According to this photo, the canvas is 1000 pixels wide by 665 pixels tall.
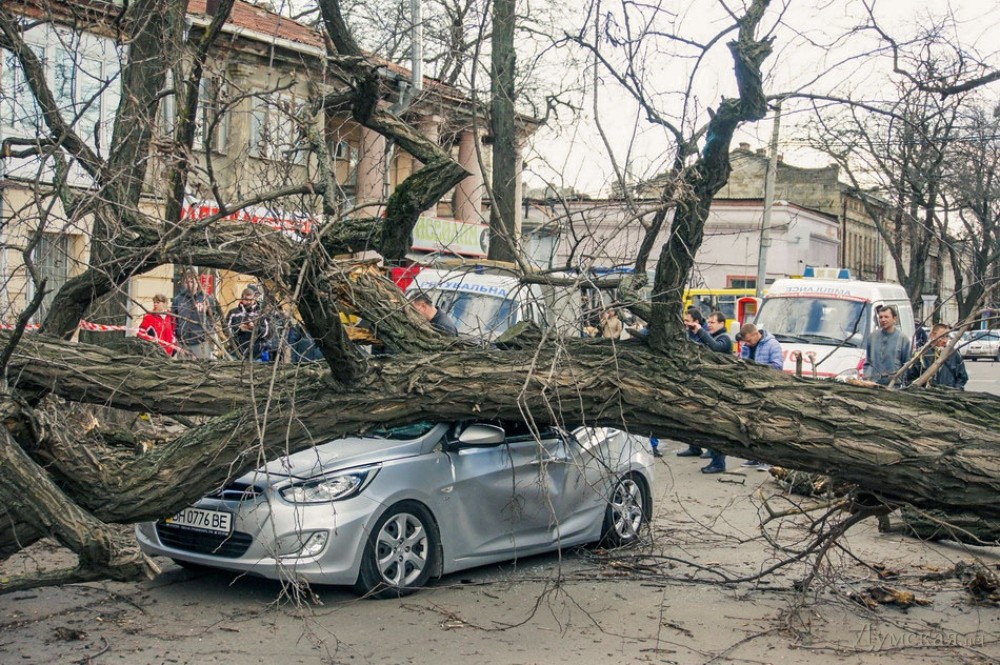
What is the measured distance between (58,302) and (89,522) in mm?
2916

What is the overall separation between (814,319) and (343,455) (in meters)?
13.2

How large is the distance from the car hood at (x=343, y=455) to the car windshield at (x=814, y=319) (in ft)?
39.3

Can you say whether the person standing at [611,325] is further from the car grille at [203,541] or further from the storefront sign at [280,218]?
the car grille at [203,541]

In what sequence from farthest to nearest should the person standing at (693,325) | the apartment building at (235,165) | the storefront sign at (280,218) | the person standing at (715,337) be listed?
the person standing at (693,325)
the person standing at (715,337)
the apartment building at (235,165)
the storefront sign at (280,218)

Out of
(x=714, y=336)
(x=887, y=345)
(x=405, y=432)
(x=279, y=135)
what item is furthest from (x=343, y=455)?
(x=714, y=336)

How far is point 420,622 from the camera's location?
663 centimetres

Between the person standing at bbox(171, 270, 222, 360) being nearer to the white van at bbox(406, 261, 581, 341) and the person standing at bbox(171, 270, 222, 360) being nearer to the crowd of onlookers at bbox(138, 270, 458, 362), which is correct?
the crowd of onlookers at bbox(138, 270, 458, 362)

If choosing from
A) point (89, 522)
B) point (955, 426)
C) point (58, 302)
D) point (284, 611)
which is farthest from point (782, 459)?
point (58, 302)

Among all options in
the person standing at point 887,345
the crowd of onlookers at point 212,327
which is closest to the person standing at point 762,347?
the person standing at point 887,345

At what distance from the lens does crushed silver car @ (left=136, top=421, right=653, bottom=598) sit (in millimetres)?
6750

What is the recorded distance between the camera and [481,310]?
10938mm

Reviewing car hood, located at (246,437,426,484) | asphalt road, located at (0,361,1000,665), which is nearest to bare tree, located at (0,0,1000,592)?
car hood, located at (246,437,426,484)

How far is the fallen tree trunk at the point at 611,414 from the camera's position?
19.8 ft

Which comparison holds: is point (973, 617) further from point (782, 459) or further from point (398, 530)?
point (398, 530)
